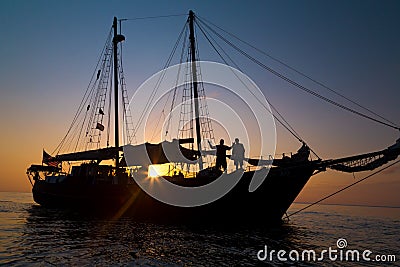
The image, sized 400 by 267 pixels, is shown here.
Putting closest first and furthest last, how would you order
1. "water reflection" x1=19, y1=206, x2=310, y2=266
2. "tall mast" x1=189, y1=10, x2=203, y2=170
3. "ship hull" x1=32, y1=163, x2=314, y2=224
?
"water reflection" x1=19, y1=206, x2=310, y2=266
"ship hull" x1=32, y1=163, x2=314, y2=224
"tall mast" x1=189, y1=10, x2=203, y2=170

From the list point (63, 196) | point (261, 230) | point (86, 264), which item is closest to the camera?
point (86, 264)

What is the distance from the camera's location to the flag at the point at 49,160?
155 ft

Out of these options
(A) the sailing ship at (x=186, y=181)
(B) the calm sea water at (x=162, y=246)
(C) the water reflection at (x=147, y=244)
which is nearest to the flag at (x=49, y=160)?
(A) the sailing ship at (x=186, y=181)

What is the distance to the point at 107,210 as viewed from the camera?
36156 millimetres

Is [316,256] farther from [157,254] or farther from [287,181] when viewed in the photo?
[287,181]

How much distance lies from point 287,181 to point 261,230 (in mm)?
5052

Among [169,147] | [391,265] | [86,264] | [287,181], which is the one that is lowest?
[391,265]

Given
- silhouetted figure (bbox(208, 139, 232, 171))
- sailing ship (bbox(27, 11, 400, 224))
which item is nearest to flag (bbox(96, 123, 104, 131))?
sailing ship (bbox(27, 11, 400, 224))

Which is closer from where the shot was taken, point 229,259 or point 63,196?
point 229,259

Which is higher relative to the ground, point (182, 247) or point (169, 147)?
point (169, 147)

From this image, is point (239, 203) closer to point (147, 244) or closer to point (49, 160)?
point (147, 244)

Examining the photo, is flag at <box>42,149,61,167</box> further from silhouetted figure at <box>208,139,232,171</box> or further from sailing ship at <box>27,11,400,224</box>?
silhouetted figure at <box>208,139,232,171</box>

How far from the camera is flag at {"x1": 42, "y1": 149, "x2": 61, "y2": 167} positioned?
4731 centimetres

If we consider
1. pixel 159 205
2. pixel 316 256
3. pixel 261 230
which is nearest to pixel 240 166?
pixel 261 230
